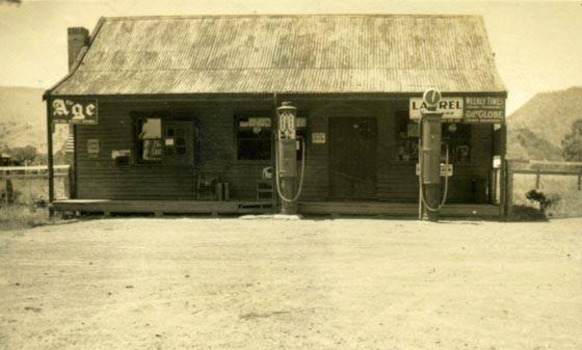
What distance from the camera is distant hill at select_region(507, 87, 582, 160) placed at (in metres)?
63.6

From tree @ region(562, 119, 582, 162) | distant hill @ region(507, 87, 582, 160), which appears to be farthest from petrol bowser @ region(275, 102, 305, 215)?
distant hill @ region(507, 87, 582, 160)

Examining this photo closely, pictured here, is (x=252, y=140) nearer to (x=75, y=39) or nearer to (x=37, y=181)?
(x=75, y=39)

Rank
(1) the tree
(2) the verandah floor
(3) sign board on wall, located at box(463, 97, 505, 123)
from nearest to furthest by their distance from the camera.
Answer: (3) sign board on wall, located at box(463, 97, 505, 123)
(2) the verandah floor
(1) the tree

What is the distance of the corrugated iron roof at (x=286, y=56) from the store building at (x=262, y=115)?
5 centimetres

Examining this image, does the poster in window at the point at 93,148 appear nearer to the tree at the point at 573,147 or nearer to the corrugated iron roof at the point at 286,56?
the corrugated iron roof at the point at 286,56

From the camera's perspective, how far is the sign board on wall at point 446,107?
49.4 feet

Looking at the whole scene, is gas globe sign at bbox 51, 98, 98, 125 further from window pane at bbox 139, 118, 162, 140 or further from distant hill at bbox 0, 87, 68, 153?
distant hill at bbox 0, 87, 68, 153

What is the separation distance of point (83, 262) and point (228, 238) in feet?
9.76

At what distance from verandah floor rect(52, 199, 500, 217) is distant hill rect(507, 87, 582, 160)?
45784 millimetres

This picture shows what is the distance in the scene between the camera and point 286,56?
57.9 feet

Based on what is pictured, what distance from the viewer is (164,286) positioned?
298 inches

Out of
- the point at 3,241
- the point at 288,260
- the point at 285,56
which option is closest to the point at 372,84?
the point at 285,56

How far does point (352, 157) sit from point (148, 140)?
5.49 m

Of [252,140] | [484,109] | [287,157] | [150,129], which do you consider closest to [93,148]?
[150,129]
